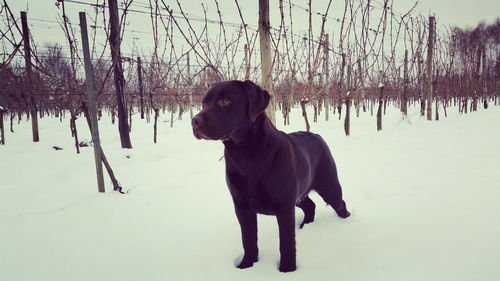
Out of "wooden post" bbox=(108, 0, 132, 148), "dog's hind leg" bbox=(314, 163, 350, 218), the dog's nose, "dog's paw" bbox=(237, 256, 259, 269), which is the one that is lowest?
"dog's paw" bbox=(237, 256, 259, 269)

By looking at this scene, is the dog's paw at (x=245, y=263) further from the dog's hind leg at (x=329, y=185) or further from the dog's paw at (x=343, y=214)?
the dog's paw at (x=343, y=214)

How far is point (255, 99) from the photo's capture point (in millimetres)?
1579

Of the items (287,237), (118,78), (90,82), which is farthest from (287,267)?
(118,78)

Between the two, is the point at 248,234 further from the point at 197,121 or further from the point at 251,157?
the point at 197,121

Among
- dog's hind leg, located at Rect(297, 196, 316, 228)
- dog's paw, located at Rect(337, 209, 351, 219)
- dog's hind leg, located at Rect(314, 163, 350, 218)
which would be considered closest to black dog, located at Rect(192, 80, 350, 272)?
dog's hind leg, located at Rect(314, 163, 350, 218)

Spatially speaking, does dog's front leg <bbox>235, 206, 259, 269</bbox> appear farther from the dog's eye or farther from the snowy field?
the dog's eye

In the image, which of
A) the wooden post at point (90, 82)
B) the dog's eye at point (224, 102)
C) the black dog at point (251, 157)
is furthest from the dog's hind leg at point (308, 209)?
the wooden post at point (90, 82)

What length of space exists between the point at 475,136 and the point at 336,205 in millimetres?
6241

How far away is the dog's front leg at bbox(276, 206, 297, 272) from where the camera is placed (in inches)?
63.7

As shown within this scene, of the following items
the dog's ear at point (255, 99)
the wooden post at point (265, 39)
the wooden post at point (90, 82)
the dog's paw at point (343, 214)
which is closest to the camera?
the dog's ear at point (255, 99)

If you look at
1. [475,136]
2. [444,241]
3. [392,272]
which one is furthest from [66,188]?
[475,136]

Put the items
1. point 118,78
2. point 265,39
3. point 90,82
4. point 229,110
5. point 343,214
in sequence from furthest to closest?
1. point 118,78
2. point 265,39
3. point 90,82
4. point 343,214
5. point 229,110

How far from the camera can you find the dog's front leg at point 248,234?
1.72 meters

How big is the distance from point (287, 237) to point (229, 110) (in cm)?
86
